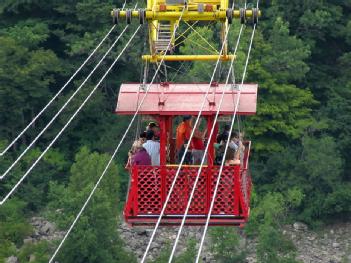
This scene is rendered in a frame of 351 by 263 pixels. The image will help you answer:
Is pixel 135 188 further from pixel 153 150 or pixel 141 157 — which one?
pixel 153 150

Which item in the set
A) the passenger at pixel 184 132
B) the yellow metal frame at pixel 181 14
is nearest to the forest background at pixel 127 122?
the yellow metal frame at pixel 181 14

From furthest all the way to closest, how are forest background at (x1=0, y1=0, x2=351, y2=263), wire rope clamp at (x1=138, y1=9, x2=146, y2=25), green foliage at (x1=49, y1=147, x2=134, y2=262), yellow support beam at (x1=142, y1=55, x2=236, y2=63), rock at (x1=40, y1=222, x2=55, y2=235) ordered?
rock at (x1=40, y1=222, x2=55, y2=235) → forest background at (x1=0, y1=0, x2=351, y2=263) → green foliage at (x1=49, y1=147, x2=134, y2=262) → wire rope clamp at (x1=138, y1=9, x2=146, y2=25) → yellow support beam at (x1=142, y1=55, x2=236, y2=63)

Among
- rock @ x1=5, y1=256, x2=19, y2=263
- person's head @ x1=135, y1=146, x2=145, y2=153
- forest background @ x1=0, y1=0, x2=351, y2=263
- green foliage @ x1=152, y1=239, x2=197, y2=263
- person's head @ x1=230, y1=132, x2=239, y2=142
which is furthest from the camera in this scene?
forest background @ x1=0, y1=0, x2=351, y2=263

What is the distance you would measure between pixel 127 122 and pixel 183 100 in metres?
32.8

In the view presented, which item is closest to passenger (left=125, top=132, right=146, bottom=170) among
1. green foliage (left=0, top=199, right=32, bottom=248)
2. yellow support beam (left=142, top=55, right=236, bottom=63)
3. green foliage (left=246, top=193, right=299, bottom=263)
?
yellow support beam (left=142, top=55, right=236, bottom=63)

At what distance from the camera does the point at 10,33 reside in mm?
71438

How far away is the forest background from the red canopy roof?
2472 cm

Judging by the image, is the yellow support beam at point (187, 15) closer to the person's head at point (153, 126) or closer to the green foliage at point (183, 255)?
the person's head at point (153, 126)

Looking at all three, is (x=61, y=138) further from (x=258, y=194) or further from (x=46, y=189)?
(x=258, y=194)

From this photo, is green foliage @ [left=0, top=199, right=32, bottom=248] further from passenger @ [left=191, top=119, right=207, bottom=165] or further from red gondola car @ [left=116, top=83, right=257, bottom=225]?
red gondola car @ [left=116, top=83, right=257, bottom=225]

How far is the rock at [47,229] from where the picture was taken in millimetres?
67375

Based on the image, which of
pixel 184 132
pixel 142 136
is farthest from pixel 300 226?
pixel 184 132

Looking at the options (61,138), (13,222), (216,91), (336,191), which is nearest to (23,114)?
(61,138)

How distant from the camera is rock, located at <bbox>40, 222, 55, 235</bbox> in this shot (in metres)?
67.4
